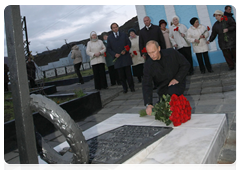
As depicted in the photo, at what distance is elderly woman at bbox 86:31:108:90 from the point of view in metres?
7.82

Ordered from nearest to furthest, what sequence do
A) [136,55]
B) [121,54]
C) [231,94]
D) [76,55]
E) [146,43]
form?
[231,94] → [146,43] → [121,54] → [136,55] → [76,55]

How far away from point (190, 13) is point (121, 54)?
4.72 m

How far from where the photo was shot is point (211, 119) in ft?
9.96

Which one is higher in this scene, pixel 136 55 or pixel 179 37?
pixel 179 37

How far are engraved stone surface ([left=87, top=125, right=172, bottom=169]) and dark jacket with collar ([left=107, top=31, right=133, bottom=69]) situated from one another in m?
3.77

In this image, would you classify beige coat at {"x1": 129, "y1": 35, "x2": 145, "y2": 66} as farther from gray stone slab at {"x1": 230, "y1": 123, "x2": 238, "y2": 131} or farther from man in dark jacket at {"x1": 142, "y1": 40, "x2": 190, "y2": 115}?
gray stone slab at {"x1": 230, "y1": 123, "x2": 238, "y2": 131}

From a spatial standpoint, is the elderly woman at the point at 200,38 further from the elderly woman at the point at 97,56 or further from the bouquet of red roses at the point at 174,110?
the bouquet of red roses at the point at 174,110

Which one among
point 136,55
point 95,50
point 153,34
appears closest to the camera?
point 153,34

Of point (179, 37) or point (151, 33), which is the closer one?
point (151, 33)

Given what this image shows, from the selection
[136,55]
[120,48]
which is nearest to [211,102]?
[120,48]

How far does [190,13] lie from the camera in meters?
9.88

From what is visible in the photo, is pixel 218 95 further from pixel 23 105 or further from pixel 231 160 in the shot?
pixel 23 105

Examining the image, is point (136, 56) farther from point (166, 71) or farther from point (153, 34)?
point (166, 71)

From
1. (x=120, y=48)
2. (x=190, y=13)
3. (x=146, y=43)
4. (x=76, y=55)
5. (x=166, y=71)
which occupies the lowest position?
(x=166, y=71)
